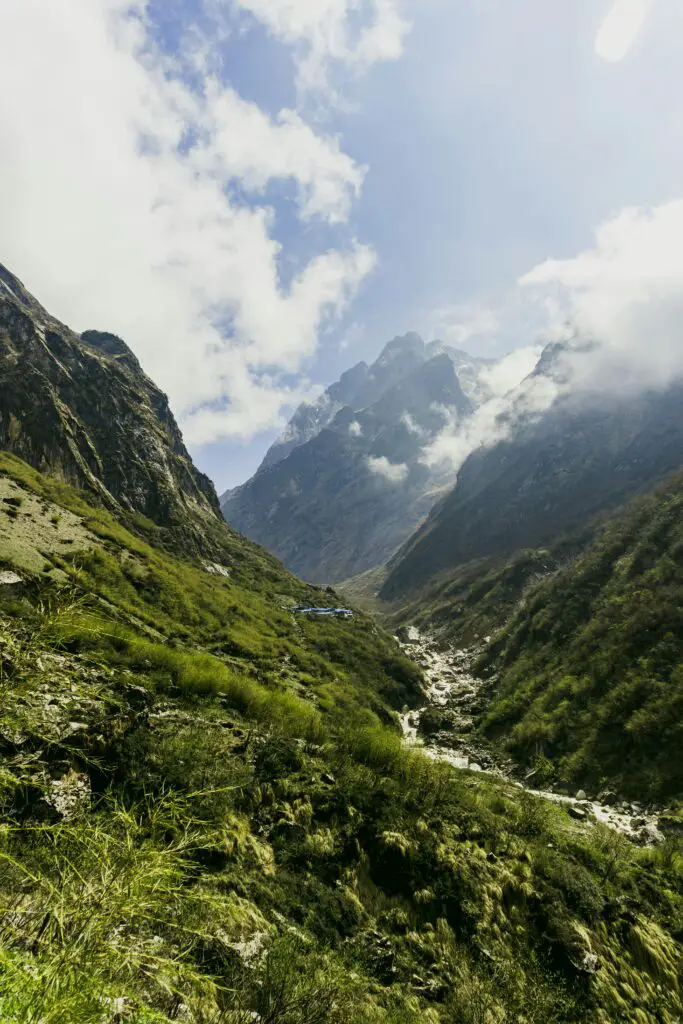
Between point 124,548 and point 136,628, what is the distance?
24243 mm

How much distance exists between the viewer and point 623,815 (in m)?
26.3

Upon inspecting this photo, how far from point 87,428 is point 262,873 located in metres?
92.4

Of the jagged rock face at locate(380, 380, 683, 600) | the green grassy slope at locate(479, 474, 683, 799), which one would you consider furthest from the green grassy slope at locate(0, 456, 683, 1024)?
the jagged rock face at locate(380, 380, 683, 600)

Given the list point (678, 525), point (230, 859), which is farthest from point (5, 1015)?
point (678, 525)

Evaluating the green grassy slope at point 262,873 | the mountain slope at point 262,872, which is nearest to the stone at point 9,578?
the green grassy slope at point 262,873

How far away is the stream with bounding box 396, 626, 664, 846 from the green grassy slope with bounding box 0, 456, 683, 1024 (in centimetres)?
733

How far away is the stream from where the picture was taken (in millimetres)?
25125

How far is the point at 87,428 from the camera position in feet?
285

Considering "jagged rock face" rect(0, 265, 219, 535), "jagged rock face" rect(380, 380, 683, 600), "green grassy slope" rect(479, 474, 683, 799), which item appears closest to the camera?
"green grassy slope" rect(479, 474, 683, 799)

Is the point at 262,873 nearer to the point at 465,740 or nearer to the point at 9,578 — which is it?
the point at 9,578

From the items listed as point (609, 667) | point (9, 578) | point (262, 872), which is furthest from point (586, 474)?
point (262, 872)

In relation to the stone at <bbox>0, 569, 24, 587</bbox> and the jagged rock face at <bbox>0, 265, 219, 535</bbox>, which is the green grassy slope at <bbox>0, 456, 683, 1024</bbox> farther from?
the jagged rock face at <bbox>0, 265, 219, 535</bbox>

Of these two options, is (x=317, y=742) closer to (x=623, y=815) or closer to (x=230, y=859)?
(x=230, y=859)

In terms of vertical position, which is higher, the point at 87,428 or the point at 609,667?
the point at 87,428
